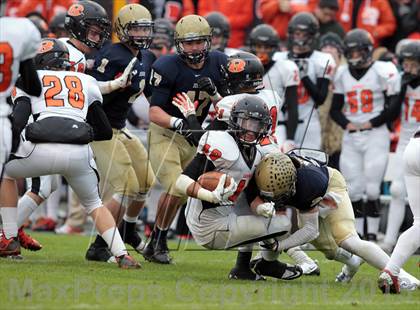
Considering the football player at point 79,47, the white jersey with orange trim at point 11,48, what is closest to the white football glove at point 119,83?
the football player at point 79,47

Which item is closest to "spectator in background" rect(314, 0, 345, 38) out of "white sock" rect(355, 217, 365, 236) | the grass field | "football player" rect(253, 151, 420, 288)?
"white sock" rect(355, 217, 365, 236)

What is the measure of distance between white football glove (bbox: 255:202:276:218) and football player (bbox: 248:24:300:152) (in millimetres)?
3868

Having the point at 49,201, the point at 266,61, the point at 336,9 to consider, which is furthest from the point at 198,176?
the point at 336,9

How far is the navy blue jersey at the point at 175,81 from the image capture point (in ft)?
27.9

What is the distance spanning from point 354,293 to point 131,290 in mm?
1490

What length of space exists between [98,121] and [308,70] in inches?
169

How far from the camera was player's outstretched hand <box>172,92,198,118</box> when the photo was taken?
8031 mm

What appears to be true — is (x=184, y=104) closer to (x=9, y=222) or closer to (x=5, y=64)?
(x=9, y=222)

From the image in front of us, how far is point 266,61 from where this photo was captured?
1094cm

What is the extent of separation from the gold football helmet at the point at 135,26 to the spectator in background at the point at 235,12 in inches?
201

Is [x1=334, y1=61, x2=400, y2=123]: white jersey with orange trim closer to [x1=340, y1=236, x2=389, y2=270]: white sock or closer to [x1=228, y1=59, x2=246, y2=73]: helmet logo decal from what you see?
[x1=228, y1=59, x2=246, y2=73]: helmet logo decal

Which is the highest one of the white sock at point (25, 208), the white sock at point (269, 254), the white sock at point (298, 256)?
the white sock at point (269, 254)

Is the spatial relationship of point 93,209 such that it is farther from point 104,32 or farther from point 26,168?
point 104,32

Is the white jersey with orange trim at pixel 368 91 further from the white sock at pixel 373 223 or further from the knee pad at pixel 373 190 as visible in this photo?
the white sock at pixel 373 223
